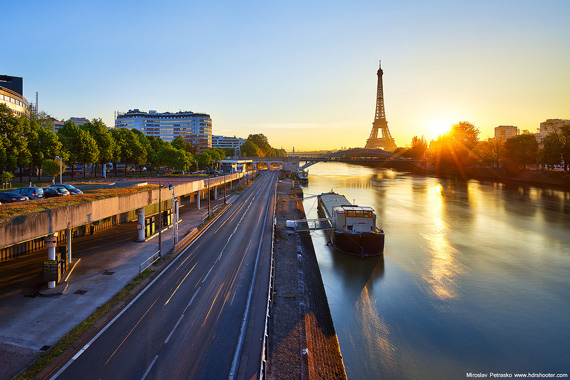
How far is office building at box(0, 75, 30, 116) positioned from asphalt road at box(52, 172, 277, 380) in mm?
96990

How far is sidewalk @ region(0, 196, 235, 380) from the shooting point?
51.5 ft

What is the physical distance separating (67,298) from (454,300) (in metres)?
29.6

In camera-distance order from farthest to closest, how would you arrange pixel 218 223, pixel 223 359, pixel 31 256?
pixel 218 223, pixel 31 256, pixel 223 359

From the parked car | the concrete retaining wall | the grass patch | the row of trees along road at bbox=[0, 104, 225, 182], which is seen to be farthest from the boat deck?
the row of trees along road at bbox=[0, 104, 225, 182]

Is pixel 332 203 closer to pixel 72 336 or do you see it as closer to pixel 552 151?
pixel 72 336

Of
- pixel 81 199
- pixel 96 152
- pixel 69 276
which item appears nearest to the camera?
pixel 69 276

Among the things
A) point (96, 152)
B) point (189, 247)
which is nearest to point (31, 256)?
point (189, 247)

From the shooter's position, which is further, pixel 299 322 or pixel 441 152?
pixel 441 152

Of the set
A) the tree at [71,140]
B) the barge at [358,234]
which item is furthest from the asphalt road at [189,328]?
the tree at [71,140]

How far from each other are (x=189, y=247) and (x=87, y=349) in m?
17.8

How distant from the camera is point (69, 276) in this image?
2500 centimetres

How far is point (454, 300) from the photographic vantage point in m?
28.3

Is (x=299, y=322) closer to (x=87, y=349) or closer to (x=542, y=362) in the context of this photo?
(x=87, y=349)

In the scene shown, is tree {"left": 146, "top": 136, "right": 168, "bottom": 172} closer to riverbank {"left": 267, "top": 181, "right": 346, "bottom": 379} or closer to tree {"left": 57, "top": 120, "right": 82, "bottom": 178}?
tree {"left": 57, "top": 120, "right": 82, "bottom": 178}
